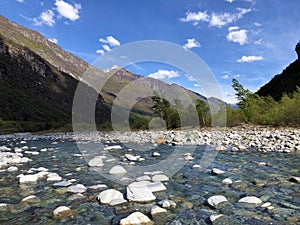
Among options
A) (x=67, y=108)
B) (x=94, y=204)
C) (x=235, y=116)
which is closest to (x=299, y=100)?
(x=235, y=116)

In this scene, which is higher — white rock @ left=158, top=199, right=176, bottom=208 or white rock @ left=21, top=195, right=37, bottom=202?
white rock @ left=158, top=199, right=176, bottom=208

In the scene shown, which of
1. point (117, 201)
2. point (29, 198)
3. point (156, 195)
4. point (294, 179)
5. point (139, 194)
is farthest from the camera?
point (294, 179)

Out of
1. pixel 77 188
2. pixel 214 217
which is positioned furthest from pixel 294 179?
pixel 77 188

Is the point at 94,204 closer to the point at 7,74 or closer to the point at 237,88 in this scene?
the point at 237,88

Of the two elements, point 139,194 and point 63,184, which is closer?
point 139,194

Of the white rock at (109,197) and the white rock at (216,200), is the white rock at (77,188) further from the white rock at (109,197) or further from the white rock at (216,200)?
the white rock at (216,200)

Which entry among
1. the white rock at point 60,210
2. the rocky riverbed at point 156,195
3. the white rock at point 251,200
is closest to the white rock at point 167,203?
the rocky riverbed at point 156,195

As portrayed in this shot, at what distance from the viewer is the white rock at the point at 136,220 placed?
167 inches

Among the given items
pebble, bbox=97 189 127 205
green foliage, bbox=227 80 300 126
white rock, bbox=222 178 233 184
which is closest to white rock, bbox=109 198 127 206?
pebble, bbox=97 189 127 205

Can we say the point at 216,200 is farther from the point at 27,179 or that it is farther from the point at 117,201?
the point at 27,179

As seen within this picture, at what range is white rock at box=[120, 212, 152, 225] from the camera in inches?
167

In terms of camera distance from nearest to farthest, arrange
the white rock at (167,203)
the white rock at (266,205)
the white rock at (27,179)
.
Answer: the white rock at (266,205), the white rock at (167,203), the white rock at (27,179)

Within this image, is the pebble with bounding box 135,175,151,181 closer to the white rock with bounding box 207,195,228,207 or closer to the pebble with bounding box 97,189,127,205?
the pebble with bounding box 97,189,127,205

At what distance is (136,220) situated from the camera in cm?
428
